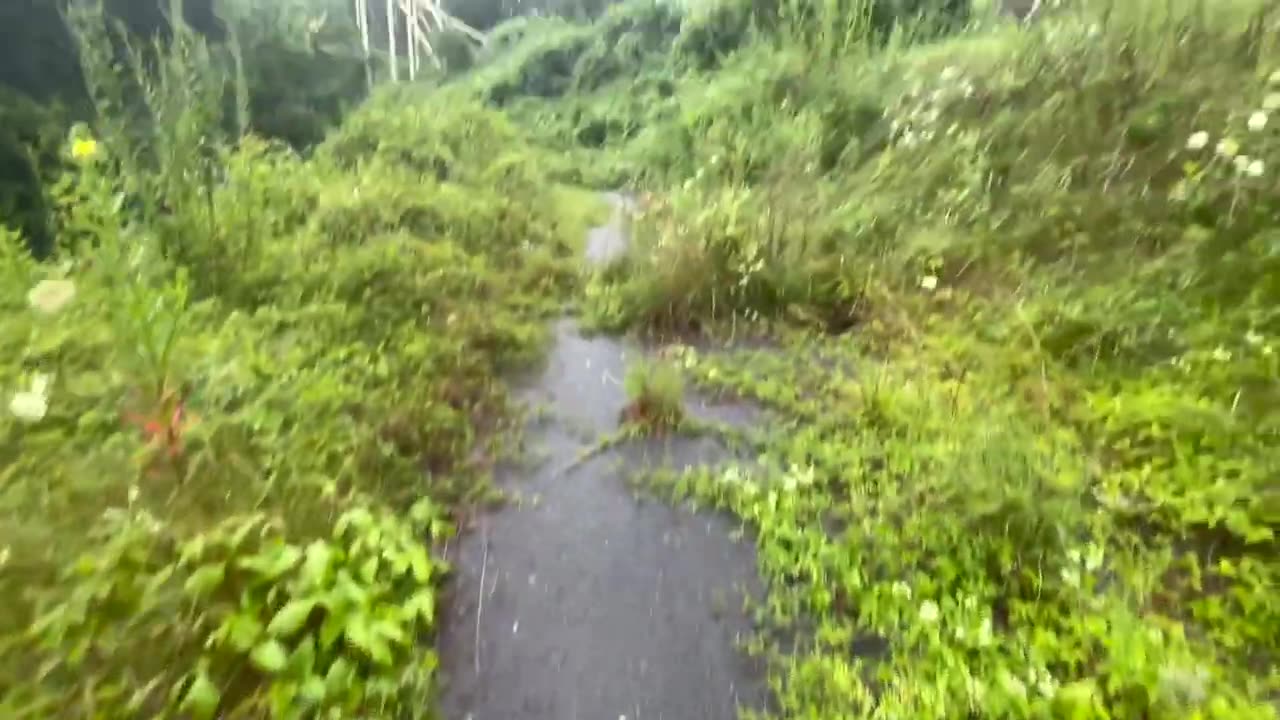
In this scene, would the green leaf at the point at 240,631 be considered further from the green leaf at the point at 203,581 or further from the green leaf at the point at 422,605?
the green leaf at the point at 422,605

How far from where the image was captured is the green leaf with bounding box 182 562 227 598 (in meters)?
2.18

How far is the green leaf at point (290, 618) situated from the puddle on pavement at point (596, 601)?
21.9 inches

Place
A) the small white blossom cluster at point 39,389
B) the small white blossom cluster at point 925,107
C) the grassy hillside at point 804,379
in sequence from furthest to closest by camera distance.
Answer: the small white blossom cluster at point 925,107, the small white blossom cluster at point 39,389, the grassy hillside at point 804,379

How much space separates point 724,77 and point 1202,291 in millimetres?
6564

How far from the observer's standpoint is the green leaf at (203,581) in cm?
218

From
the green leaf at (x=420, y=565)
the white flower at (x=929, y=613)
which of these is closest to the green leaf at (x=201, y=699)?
the green leaf at (x=420, y=565)

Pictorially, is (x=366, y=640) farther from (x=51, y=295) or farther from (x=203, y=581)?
(x=51, y=295)

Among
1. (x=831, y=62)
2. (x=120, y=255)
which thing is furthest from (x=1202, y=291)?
(x=120, y=255)

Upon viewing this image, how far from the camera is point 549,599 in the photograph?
297cm

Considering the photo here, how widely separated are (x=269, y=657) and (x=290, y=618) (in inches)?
4.8

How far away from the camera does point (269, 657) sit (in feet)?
7.06

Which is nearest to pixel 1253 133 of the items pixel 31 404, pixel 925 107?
pixel 925 107

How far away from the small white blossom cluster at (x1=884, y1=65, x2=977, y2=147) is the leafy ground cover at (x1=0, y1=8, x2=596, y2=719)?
2856 millimetres

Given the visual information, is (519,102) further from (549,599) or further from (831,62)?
(549,599)
